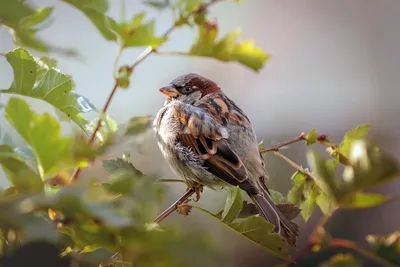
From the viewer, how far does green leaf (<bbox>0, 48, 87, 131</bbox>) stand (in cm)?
64

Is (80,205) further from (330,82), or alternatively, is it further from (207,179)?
(330,82)

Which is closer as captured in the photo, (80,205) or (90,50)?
(80,205)

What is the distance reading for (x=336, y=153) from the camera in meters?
0.85

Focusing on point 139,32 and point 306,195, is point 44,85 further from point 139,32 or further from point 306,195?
point 306,195

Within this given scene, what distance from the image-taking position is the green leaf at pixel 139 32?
26.5 inches

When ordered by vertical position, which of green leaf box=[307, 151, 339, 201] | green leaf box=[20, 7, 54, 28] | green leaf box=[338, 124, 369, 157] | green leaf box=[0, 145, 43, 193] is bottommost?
green leaf box=[338, 124, 369, 157]

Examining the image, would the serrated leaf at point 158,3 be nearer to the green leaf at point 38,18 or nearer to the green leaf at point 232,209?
the green leaf at point 38,18

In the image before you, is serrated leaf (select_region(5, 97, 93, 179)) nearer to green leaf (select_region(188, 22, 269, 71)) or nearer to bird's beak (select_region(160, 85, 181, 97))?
green leaf (select_region(188, 22, 269, 71))

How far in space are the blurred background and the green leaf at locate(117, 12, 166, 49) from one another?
3.15 meters

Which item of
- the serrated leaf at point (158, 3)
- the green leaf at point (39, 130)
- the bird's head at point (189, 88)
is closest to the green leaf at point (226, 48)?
the serrated leaf at point (158, 3)

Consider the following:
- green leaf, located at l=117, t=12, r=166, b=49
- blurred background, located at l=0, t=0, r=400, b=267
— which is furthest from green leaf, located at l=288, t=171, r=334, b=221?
blurred background, located at l=0, t=0, r=400, b=267

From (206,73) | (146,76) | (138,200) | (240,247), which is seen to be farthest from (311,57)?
(138,200)

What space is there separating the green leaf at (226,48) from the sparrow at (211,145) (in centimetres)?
71

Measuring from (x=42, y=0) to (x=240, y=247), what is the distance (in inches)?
111
